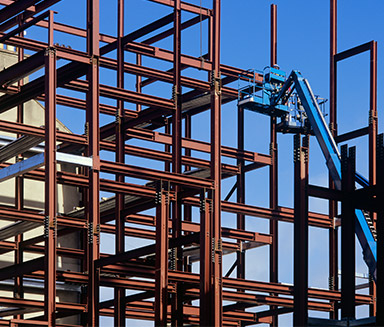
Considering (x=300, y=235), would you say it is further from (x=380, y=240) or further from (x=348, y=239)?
(x=380, y=240)

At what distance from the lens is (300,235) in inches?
1245

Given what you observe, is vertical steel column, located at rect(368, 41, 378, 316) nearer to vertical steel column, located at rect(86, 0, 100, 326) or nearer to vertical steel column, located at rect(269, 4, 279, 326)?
vertical steel column, located at rect(269, 4, 279, 326)

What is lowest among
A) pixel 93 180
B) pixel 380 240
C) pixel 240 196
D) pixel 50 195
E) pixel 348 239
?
pixel 380 240

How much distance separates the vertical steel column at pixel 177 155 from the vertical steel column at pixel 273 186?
849 cm

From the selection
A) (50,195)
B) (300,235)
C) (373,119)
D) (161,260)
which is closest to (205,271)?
(161,260)

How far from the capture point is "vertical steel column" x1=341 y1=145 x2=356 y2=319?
105 feet

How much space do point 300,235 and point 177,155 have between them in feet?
37.1

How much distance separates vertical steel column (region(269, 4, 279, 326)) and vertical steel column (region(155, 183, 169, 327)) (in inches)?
496

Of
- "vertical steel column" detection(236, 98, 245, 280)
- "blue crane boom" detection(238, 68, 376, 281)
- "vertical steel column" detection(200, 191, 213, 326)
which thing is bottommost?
"vertical steel column" detection(200, 191, 213, 326)

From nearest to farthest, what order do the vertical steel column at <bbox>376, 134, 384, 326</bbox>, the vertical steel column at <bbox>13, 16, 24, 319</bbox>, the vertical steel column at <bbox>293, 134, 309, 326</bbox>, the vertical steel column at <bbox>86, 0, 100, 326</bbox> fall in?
the vertical steel column at <bbox>376, 134, 384, 326</bbox>
the vertical steel column at <bbox>293, 134, 309, 326</bbox>
the vertical steel column at <bbox>86, 0, 100, 326</bbox>
the vertical steel column at <bbox>13, 16, 24, 319</bbox>

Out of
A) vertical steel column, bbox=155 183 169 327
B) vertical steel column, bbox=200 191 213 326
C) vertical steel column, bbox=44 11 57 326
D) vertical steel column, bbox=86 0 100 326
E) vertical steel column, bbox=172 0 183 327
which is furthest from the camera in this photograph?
vertical steel column, bbox=172 0 183 327

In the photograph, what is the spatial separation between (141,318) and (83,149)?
311 inches

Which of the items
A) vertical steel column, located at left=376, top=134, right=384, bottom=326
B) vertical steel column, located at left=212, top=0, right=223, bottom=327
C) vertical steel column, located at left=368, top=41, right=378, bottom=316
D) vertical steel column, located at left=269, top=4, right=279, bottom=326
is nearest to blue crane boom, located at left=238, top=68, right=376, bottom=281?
vertical steel column, located at left=269, top=4, right=279, bottom=326

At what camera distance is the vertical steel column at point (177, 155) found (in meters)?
39.6
